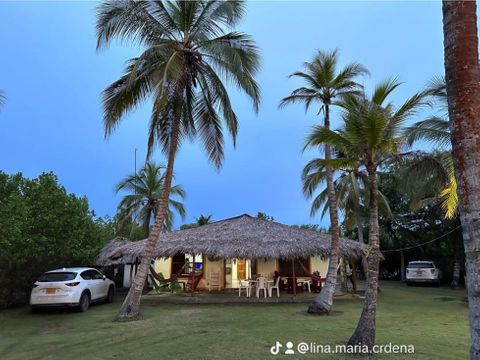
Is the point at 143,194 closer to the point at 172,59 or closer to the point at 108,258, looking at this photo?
the point at 108,258

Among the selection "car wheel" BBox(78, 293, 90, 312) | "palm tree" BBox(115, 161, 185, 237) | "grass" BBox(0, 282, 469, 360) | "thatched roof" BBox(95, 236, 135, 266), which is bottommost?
"grass" BBox(0, 282, 469, 360)

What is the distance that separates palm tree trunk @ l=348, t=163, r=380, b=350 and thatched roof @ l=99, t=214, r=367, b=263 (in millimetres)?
9243

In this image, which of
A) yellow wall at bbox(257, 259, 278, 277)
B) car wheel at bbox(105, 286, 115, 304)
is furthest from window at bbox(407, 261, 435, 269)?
car wheel at bbox(105, 286, 115, 304)

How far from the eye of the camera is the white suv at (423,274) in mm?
27688

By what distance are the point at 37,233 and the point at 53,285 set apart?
289 cm

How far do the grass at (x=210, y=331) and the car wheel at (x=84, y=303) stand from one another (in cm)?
28

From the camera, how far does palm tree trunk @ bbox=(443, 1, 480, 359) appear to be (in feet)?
13.8

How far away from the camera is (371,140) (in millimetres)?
8500

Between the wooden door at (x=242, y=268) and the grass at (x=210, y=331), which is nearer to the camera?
the grass at (x=210, y=331)

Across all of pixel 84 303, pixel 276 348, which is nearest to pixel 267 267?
pixel 84 303

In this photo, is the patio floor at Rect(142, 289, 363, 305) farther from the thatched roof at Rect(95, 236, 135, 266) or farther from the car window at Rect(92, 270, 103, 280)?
the thatched roof at Rect(95, 236, 135, 266)

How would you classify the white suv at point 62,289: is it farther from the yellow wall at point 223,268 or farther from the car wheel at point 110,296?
the yellow wall at point 223,268

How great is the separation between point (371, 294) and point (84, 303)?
10.1 meters

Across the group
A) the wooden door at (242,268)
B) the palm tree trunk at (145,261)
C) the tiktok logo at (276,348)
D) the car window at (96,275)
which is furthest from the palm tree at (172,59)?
the wooden door at (242,268)
